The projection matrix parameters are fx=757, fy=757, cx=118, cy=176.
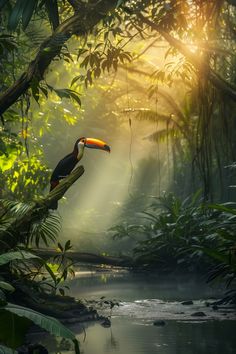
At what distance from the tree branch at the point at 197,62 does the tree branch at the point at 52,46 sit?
26.2 inches

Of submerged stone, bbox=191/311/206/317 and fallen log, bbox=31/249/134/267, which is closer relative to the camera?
submerged stone, bbox=191/311/206/317

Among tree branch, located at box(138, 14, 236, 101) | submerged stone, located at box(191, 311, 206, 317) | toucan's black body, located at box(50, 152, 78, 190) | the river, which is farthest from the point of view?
toucan's black body, located at box(50, 152, 78, 190)

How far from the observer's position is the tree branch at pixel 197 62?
9.80 meters

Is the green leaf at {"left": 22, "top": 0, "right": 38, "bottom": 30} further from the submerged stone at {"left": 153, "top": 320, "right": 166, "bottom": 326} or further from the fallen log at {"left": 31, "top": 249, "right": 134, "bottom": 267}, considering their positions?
the fallen log at {"left": 31, "top": 249, "right": 134, "bottom": 267}

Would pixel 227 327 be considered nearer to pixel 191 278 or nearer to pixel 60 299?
pixel 60 299

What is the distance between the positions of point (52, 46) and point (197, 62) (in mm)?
2068

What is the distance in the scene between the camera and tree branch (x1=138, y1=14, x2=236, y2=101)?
32.1 feet

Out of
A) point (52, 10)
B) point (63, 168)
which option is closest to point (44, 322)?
point (52, 10)

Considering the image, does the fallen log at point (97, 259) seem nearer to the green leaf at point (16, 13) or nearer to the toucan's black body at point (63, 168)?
the toucan's black body at point (63, 168)

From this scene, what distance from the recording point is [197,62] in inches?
388

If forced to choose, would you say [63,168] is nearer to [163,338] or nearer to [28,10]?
[28,10]

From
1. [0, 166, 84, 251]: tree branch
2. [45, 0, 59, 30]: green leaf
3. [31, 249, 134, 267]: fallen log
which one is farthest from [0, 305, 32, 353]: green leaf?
[31, 249, 134, 267]: fallen log

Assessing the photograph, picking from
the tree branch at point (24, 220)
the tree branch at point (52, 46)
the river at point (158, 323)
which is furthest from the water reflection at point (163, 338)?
the tree branch at point (52, 46)

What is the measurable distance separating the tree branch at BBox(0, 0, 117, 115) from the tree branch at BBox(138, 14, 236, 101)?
2.18 feet
